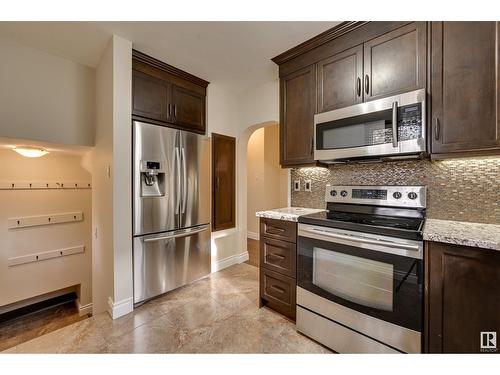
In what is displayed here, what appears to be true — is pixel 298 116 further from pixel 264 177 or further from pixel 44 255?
pixel 44 255

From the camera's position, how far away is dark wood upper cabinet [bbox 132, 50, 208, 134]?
2.18 metres

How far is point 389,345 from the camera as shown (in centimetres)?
133

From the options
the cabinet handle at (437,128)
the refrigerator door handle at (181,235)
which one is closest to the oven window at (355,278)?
the cabinet handle at (437,128)

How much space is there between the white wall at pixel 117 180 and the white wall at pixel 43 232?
1561mm

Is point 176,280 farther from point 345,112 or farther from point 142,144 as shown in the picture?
point 345,112

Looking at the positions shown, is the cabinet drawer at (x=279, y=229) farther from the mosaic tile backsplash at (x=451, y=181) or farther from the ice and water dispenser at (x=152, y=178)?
the ice and water dispenser at (x=152, y=178)

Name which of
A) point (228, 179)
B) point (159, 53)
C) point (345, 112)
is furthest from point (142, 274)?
point (345, 112)

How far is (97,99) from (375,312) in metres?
3.28

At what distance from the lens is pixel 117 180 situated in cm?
196

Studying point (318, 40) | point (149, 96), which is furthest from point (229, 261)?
point (318, 40)

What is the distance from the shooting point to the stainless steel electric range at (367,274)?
1274mm

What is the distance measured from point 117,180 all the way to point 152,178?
347 mm

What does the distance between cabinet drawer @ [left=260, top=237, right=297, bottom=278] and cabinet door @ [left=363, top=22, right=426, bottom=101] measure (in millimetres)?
1381

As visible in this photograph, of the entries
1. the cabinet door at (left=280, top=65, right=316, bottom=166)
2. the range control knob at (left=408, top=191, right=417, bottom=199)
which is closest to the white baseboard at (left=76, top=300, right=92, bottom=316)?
the cabinet door at (left=280, top=65, right=316, bottom=166)
